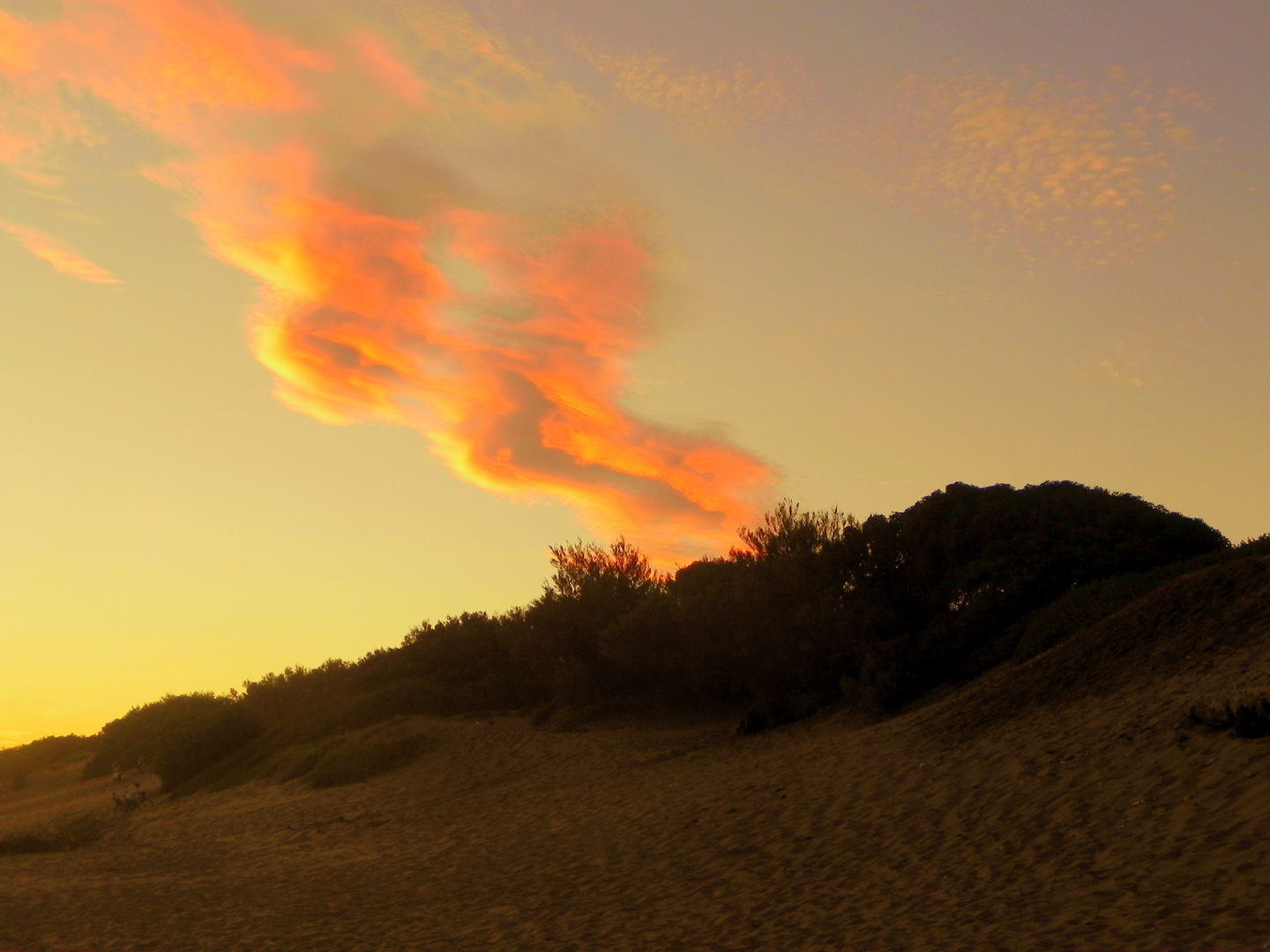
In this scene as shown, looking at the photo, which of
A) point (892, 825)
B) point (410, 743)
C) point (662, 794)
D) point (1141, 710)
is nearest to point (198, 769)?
point (410, 743)

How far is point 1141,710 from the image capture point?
1470cm

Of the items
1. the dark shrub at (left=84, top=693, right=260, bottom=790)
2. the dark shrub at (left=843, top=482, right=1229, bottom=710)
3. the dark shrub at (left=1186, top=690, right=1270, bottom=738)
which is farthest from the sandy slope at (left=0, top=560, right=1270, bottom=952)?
the dark shrub at (left=84, top=693, right=260, bottom=790)

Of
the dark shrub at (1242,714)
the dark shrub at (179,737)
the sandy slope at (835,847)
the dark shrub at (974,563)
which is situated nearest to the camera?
the sandy slope at (835,847)

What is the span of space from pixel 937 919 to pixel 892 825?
13.9 feet

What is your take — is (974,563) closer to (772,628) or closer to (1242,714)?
(772,628)

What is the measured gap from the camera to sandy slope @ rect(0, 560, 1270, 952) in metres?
9.80

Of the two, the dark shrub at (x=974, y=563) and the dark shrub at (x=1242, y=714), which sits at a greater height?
the dark shrub at (x=974, y=563)

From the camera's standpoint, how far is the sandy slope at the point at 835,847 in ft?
32.1

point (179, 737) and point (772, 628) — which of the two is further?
point (179, 737)

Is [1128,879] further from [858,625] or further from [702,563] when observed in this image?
[702,563]

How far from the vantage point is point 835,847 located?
1363cm

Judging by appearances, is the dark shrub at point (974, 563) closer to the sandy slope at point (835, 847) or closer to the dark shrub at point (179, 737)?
the sandy slope at point (835, 847)

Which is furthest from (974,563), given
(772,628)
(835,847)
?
(835,847)

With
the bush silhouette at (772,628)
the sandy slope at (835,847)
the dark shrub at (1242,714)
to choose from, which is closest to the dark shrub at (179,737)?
the bush silhouette at (772,628)
